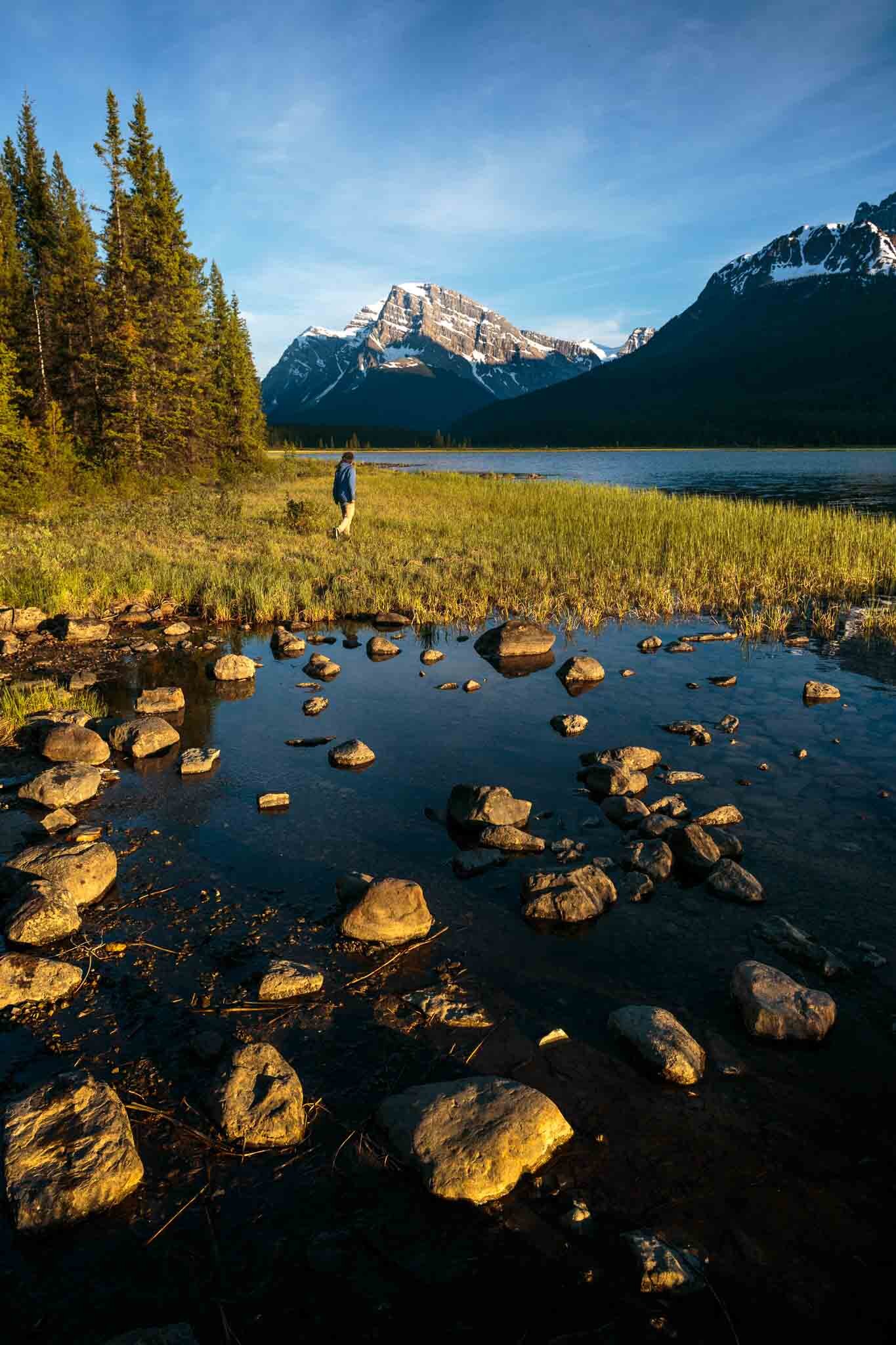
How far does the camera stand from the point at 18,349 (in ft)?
114

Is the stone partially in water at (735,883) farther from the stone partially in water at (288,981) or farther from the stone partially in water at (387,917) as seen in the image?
the stone partially in water at (288,981)

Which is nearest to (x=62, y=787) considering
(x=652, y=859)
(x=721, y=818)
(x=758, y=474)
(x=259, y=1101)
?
(x=259, y=1101)

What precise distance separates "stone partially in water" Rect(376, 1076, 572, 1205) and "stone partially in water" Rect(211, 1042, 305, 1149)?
48 centimetres

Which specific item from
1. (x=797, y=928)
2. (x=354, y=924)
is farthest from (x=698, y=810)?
(x=354, y=924)

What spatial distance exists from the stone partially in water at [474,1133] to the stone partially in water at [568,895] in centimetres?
184

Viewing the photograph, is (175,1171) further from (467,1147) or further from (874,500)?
(874,500)

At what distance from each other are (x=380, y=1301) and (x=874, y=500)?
43.5m

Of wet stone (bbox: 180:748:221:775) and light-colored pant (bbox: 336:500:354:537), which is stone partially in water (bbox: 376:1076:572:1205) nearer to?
wet stone (bbox: 180:748:221:775)

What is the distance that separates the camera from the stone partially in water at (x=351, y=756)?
28.2 ft

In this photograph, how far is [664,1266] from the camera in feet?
10.2

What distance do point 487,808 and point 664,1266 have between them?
4.11m

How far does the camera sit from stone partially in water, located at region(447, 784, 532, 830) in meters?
6.99

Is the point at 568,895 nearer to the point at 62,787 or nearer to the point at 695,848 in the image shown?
the point at 695,848

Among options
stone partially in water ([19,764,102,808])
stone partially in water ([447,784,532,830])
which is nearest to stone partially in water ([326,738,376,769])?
stone partially in water ([447,784,532,830])
